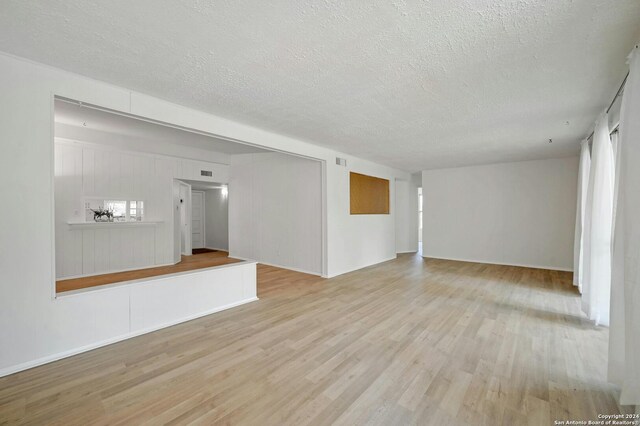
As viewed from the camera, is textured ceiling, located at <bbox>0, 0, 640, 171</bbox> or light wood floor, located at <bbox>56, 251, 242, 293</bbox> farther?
light wood floor, located at <bbox>56, 251, 242, 293</bbox>

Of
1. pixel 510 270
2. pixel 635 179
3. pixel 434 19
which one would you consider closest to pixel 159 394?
pixel 434 19

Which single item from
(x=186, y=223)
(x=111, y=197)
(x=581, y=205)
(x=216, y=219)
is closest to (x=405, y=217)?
(x=581, y=205)

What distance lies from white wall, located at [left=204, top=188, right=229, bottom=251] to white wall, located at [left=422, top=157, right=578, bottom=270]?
6826 mm

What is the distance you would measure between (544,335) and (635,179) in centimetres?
217

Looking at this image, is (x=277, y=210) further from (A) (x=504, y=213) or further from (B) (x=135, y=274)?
(A) (x=504, y=213)

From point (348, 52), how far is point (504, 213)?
23.3ft

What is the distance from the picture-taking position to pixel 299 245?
20.9ft

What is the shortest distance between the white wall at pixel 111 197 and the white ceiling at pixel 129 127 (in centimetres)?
49

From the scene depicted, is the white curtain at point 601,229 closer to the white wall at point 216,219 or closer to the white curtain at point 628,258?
the white curtain at point 628,258

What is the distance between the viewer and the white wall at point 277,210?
6105mm

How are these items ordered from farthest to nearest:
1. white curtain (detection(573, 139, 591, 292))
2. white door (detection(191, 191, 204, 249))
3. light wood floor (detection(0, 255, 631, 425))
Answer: white door (detection(191, 191, 204, 249))
white curtain (detection(573, 139, 591, 292))
light wood floor (detection(0, 255, 631, 425))

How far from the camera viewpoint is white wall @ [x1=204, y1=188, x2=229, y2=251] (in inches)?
377

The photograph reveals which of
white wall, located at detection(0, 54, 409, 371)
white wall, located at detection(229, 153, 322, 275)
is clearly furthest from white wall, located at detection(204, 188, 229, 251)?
white wall, located at detection(0, 54, 409, 371)

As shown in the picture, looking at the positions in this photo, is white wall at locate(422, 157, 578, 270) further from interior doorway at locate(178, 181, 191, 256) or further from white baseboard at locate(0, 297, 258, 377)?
interior doorway at locate(178, 181, 191, 256)
